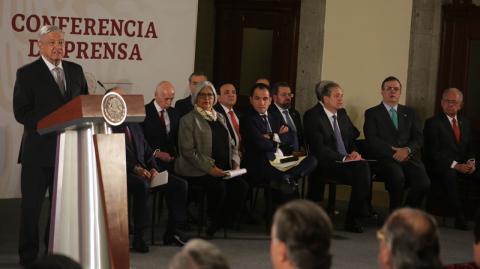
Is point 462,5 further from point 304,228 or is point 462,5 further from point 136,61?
point 304,228

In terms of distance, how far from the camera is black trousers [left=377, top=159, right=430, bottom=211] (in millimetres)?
7977

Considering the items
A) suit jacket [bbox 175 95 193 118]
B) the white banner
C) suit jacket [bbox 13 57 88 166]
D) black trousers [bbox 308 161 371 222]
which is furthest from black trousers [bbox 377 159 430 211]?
suit jacket [bbox 13 57 88 166]

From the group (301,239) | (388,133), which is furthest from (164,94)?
(301,239)

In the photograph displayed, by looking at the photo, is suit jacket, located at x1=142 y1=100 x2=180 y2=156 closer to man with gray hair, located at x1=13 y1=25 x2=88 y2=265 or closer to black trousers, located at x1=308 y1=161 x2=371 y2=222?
black trousers, located at x1=308 y1=161 x2=371 y2=222

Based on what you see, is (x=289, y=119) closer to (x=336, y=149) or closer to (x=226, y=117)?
(x=336, y=149)

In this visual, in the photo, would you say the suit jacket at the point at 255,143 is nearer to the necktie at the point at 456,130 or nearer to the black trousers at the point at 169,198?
the black trousers at the point at 169,198

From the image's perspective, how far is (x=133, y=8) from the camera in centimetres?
796

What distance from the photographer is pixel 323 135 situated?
26.2 feet

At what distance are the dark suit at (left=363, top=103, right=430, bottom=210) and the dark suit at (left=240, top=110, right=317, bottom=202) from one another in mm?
898

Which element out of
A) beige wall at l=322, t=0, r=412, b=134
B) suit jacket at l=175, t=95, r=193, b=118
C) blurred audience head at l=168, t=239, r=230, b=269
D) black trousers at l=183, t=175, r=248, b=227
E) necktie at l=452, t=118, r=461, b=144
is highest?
beige wall at l=322, t=0, r=412, b=134

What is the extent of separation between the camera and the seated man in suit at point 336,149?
7836 millimetres

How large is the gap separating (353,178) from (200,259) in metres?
5.79

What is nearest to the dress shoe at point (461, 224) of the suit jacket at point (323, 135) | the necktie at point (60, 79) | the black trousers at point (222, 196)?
the suit jacket at point (323, 135)

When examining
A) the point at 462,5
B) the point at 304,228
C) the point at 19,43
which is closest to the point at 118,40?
the point at 19,43
